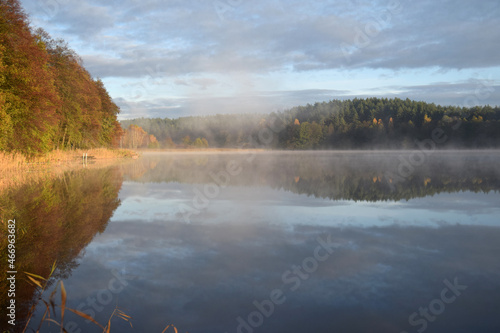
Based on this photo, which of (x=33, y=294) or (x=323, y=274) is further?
(x=323, y=274)

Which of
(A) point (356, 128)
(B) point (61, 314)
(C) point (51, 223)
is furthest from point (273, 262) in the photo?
(A) point (356, 128)

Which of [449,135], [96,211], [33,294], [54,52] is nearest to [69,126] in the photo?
[54,52]

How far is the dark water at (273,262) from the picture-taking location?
366 cm

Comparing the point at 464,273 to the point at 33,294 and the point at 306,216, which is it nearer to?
the point at 306,216

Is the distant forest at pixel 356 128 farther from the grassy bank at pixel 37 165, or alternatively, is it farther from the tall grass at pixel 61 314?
the tall grass at pixel 61 314

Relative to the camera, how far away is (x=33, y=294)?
4.13 m

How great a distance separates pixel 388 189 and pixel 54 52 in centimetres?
3211

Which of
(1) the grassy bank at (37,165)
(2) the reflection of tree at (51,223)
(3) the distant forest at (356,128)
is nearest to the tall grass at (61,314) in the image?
(2) the reflection of tree at (51,223)

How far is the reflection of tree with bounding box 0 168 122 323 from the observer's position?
4.93 meters

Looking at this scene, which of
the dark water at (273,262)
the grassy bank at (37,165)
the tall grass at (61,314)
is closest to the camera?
the tall grass at (61,314)

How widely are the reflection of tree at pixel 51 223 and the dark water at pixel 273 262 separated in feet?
0.11

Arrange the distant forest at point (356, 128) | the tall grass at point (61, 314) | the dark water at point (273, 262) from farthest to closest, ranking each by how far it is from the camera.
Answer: the distant forest at point (356, 128), the dark water at point (273, 262), the tall grass at point (61, 314)

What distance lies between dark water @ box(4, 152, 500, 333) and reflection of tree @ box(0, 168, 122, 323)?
0.03m

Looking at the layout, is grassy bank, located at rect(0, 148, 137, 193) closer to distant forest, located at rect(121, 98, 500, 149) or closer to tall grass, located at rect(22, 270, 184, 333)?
tall grass, located at rect(22, 270, 184, 333)
